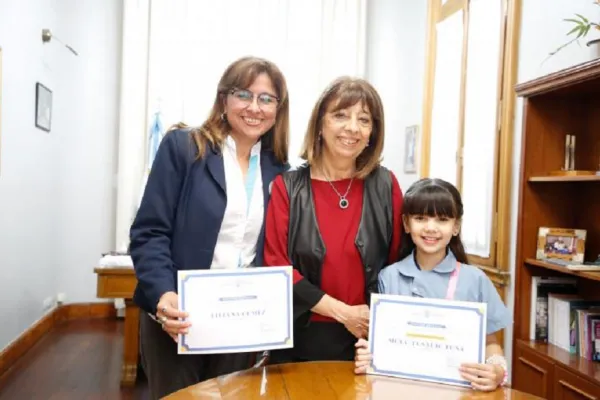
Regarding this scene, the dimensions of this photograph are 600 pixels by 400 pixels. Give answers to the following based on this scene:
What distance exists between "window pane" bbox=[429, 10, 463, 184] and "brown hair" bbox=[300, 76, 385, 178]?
255cm

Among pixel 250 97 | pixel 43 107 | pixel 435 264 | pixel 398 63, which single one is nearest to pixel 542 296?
pixel 435 264

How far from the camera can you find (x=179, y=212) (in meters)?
1.54

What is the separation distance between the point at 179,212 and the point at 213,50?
401 centimetres

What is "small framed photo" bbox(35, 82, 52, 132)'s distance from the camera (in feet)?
13.5

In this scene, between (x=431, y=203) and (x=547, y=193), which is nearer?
(x=431, y=203)

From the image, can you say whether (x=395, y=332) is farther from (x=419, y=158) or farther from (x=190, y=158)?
(x=419, y=158)

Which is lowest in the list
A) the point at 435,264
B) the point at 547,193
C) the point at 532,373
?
the point at 532,373

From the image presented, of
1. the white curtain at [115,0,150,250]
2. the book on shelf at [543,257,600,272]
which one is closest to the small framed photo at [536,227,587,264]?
the book on shelf at [543,257,600,272]

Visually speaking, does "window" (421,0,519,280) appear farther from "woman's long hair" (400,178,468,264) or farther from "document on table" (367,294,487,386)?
"document on table" (367,294,487,386)

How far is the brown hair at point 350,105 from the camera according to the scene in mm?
1524

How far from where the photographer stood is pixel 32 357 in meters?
3.82

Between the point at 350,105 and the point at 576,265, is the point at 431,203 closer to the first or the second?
the point at 350,105

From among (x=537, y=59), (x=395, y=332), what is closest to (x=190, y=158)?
(x=395, y=332)

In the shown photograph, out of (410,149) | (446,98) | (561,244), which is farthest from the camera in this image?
(410,149)
